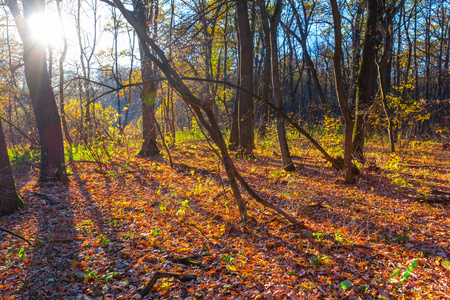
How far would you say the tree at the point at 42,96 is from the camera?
6.52 meters

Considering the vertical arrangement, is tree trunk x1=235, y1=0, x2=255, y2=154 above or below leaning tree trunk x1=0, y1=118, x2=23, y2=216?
Answer: above

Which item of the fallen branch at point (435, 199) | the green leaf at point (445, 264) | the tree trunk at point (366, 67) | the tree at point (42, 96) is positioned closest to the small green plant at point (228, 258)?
the green leaf at point (445, 264)

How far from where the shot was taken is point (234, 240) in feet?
14.0

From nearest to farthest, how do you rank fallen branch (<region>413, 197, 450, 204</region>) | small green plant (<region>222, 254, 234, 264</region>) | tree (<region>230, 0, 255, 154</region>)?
small green plant (<region>222, 254, 234, 264</region>) < fallen branch (<region>413, 197, 450, 204</region>) < tree (<region>230, 0, 255, 154</region>)

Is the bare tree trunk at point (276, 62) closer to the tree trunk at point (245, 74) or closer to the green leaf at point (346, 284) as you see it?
the tree trunk at point (245, 74)

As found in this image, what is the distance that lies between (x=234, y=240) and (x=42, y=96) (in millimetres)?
5940

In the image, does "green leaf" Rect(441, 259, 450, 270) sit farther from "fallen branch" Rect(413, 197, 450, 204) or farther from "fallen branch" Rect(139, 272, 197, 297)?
"fallen branch" Rect(139, 272, 197, 297)

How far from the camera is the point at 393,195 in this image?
574 centimetres

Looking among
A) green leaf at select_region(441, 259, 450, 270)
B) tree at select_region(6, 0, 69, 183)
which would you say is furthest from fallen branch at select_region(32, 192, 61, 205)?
green leaf at select_region(441, 259, 450, 270)

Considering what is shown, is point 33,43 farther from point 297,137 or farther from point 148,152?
point 297,137

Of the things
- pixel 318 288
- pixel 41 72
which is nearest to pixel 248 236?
pixel 318 288

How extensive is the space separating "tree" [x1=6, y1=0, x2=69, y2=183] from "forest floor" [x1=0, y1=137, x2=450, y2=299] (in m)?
0.66

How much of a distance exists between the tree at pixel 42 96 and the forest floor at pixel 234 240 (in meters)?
0.66

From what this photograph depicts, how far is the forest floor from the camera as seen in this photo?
10.1ft
